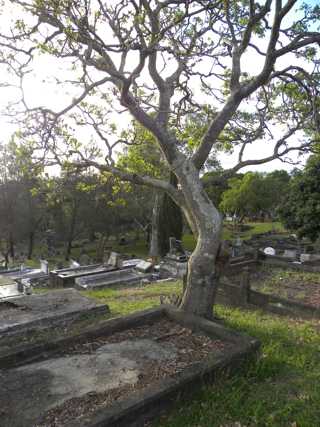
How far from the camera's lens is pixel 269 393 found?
4180 millimetres

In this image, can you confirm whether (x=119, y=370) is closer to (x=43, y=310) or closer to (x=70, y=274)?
(x=43, y=310)

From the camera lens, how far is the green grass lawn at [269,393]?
12.1 ft

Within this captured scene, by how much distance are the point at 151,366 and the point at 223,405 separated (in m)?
1.13

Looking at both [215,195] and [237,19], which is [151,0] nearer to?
[237,19]

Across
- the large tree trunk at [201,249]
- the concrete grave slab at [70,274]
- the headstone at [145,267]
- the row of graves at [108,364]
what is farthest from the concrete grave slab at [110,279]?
the large tree trunk at [201,249]

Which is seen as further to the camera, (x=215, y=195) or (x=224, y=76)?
(x=215, y=195)

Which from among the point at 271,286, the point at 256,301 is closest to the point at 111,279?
the point at 271,286

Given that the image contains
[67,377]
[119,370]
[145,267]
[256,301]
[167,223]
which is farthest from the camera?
[167,223]

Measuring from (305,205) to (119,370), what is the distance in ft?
62.1

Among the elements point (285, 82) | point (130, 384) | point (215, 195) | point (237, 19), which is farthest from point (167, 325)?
point (215, 195)

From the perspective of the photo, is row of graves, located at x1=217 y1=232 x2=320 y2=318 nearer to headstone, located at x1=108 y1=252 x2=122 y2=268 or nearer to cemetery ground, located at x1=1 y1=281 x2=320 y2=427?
cemetery ground, located at x1=1 y1=281 x2=320 y2=427

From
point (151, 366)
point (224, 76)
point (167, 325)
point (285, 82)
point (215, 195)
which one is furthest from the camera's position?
point (215, 195)

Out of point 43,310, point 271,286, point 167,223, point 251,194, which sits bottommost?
point 271,286

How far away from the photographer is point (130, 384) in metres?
4.26
